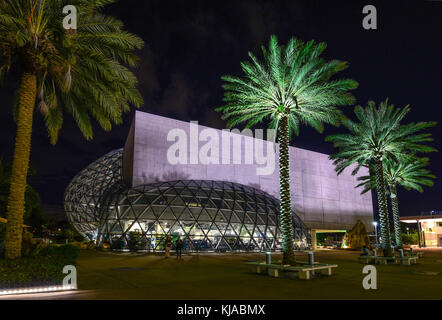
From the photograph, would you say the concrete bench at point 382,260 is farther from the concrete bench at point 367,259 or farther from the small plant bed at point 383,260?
the concrete bench at point 367,259

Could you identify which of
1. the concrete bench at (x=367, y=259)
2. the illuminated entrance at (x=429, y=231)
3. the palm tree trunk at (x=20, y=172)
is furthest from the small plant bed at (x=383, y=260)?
the illuminated entrance at (x=429, y=231)

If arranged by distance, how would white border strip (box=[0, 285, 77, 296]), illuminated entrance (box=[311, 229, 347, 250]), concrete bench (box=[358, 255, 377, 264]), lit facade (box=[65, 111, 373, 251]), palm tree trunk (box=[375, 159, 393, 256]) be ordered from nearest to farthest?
white border strip (box=[0, 285, 77, 296]), concrete bench (box=[358, 255, 377, 264]), palm tree trunk (box=[375, 159, 393, 256]), lit facade (box=[65, 111, 373, 251]), illuminated entrance (box=[311, 229, 347, 250])

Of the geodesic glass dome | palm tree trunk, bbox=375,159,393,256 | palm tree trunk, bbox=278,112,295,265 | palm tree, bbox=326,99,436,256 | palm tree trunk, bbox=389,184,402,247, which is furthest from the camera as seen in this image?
palm tree trunk, bbox=389,184,402,247

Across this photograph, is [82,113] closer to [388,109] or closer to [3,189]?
[3,189]

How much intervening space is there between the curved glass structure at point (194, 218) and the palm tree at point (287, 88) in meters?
13.9

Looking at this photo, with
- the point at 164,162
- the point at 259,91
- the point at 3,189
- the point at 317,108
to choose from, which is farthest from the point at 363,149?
the point at 3,189

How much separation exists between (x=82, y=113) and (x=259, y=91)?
9.06m

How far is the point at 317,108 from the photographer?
1805 centimetres

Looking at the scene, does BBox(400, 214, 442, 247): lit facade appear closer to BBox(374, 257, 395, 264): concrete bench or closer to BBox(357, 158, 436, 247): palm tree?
BBox(357, 158, 436, 247): palm tree

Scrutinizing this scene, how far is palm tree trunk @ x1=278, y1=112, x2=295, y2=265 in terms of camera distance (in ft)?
45.3

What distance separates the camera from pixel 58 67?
12039 mm

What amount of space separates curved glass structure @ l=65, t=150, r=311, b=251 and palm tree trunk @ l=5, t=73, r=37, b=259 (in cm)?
1697

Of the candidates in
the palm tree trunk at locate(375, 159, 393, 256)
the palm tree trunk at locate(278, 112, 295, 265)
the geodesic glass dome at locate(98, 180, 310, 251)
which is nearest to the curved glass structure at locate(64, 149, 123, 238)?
the geodesic glass dome at locate(98, 180, 310, 251)

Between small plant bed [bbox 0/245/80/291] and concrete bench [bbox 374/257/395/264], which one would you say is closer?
small plant bed [bbox 0/245/80/291]
